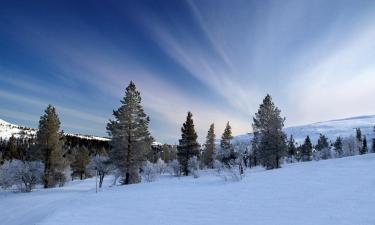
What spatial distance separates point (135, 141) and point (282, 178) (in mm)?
18463

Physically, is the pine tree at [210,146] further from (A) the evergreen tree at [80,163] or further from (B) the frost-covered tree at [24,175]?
(B) the frost-covered tree at [24,175]

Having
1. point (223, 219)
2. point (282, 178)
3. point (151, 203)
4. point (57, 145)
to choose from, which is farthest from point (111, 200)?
point (57, 145)

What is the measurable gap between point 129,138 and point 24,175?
1166 cm

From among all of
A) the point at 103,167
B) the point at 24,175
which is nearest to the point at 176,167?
the point at 103,167

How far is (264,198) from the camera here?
13492 millimetres

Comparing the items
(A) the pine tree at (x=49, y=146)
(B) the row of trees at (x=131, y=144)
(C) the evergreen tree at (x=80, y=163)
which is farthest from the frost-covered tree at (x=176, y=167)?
(A) the pine tree at (x=49, y=146)

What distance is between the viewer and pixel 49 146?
3659 centimetres

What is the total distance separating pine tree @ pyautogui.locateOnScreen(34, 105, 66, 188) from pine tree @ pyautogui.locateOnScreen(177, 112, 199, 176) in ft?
62.4

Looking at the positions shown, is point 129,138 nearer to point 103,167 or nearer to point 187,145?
point 103,167

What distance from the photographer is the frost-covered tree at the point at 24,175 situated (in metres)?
32.3

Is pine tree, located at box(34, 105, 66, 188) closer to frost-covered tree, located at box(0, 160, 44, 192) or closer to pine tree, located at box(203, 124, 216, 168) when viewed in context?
frost-covered tree, located at box(0, 160, 44, 192)

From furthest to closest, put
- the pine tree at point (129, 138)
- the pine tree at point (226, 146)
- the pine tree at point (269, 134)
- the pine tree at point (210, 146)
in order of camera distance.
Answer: the pine tree at point (210, 146)
the pine tree at point (226, 146)
the pine tree at point (269, 134)
the pine tree at point (129, 138)

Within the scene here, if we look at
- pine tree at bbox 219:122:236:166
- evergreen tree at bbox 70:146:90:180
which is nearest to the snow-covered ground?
pine tree at bbox 219:122:236:166

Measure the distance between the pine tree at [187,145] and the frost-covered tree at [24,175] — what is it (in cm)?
2196
